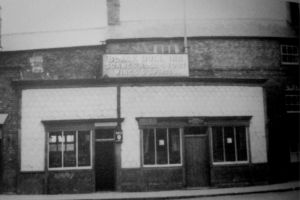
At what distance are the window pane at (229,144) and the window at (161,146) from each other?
1387mm

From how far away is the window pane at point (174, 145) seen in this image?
9.67 metres

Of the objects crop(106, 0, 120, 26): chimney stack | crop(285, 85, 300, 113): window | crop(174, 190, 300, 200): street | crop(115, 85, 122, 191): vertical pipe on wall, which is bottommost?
crop(174, 190, 300, 200): street

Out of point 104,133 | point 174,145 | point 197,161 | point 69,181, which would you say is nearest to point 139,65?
point 104,133

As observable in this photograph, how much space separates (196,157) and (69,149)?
3.53 meters

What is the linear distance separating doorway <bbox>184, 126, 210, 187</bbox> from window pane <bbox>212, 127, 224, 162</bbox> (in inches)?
9.1

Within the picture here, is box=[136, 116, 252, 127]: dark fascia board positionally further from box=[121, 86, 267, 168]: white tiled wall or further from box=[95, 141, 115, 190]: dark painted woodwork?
box=[95, 141, 115, 190]: dark painted woodwork

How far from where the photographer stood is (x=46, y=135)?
957 centimetres

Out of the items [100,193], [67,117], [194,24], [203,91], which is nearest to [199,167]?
Result: [203,91]

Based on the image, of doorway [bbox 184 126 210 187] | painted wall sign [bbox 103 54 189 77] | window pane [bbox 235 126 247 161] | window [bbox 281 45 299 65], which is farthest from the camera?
window [bbox 281 45 299 65]

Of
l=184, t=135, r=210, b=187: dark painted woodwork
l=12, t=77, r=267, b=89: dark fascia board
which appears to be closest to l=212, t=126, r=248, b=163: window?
l=184, t=135, r=210, b=187: dark painted woodwork

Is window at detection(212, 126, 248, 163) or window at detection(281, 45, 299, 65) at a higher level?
window at detection(281, 45, 299, 65)

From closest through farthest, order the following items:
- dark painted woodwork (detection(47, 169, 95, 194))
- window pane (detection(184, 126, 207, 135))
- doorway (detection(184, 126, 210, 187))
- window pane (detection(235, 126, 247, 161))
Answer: dark painted woodwork (detection(47, 169, 95, 194)), doorway (detection(184, 126, 210, 187)), window pane (detection(184, 126, 207, 135)), window pane (detection(235, 126, 247, 161))

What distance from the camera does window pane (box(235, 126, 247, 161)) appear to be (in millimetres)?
9977

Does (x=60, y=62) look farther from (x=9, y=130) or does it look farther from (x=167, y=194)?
(x=167, y=194)
